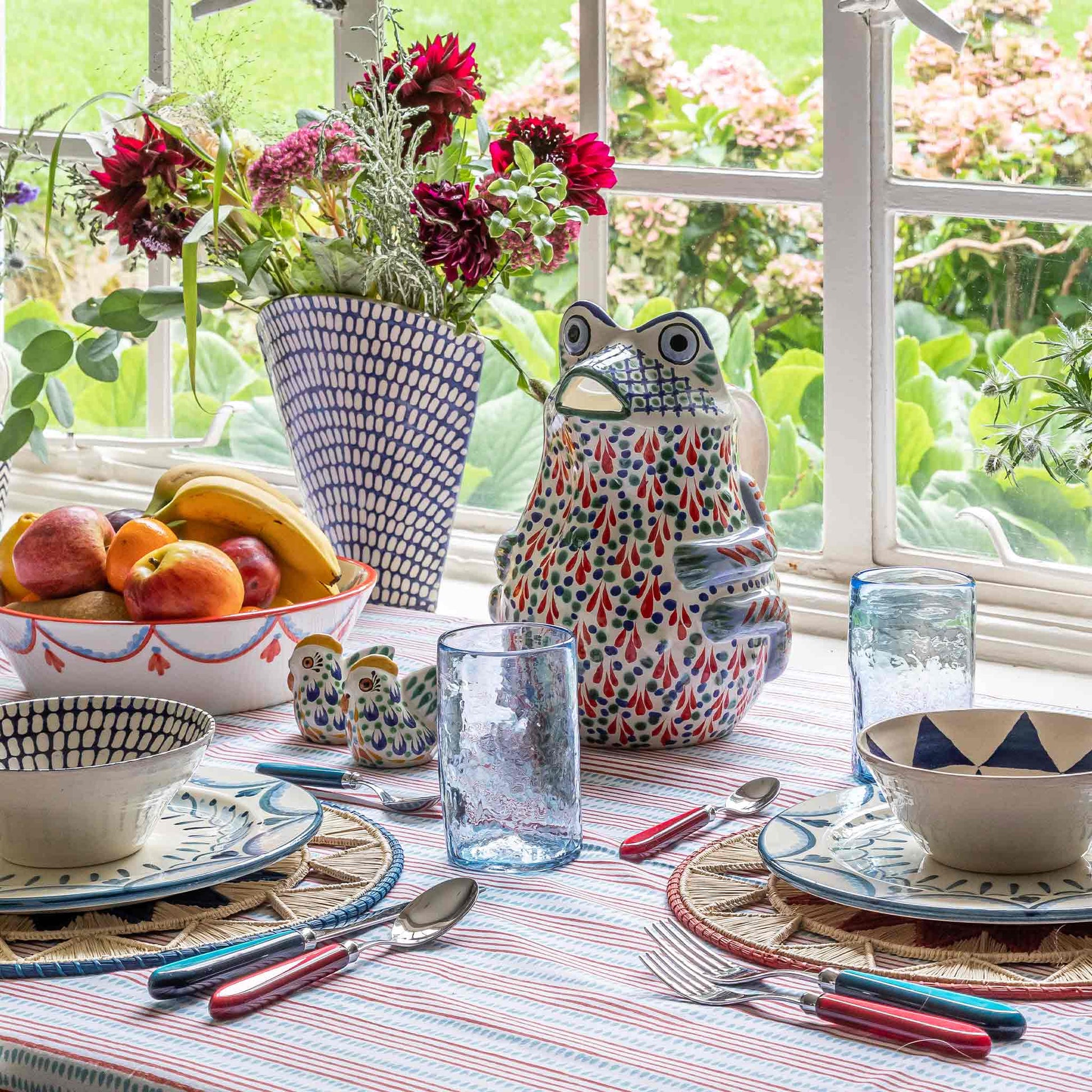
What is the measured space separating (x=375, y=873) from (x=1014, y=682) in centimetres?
81

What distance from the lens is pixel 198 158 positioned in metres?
1.42

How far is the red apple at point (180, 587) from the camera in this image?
42.3 inches

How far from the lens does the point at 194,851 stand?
2.56 ft

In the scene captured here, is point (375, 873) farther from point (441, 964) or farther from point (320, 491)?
point (320, 491)

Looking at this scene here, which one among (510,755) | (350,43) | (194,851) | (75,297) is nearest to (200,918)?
(194,851)

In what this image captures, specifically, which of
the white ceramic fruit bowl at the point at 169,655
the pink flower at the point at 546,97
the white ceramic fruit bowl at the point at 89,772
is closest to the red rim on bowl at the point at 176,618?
the white ceramic fruit bowl at the point at 169,655

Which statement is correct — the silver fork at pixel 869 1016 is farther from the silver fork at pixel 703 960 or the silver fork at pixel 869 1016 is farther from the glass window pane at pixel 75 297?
the glass window pane at pixel 75 297

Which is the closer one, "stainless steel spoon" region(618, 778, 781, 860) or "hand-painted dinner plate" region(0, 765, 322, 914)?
"hand-painted dinner plate" region(0, 765, 322, 914)

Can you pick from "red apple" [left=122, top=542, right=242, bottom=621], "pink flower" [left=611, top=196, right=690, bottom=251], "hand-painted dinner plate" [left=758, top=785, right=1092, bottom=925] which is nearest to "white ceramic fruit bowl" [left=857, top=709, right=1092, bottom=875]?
"hand-painted dinner plate" [left=758, top=785, right=1092, bottom=925]

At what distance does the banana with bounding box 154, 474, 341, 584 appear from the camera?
46.3 inches

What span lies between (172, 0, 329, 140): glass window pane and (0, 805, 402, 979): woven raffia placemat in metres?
1.30

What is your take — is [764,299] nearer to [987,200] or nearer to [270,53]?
[987,200]

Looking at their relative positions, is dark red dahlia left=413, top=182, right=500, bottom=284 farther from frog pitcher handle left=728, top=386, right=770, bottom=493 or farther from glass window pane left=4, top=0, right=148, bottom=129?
glass window pane left=4, top=0, right=148, bottom=129

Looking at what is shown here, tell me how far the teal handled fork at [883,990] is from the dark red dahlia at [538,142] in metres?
0.81
